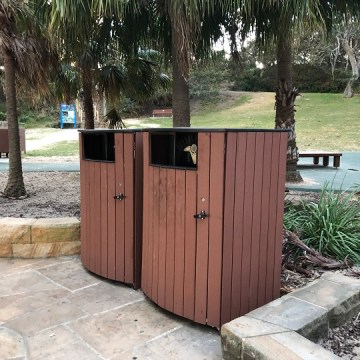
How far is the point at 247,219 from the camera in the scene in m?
2.47

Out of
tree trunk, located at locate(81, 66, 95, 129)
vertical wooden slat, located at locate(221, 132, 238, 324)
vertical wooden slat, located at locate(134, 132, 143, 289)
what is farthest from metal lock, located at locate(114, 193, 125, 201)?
tree trunk, located at locate(81, 66, 95, 129)

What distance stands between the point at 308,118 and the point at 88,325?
2759 centimetres

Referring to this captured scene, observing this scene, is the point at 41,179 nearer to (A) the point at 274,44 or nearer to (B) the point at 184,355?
(A) the point at 274,44

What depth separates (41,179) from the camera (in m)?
8.35

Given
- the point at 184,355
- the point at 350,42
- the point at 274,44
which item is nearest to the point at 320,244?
the point at 184,355

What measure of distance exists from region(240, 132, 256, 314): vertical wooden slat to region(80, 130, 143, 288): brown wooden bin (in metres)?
0.96

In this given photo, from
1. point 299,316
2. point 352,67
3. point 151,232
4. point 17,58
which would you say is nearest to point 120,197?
point 151,232

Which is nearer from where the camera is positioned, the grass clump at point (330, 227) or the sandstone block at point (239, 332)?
the sandstone block at point (239, 332)

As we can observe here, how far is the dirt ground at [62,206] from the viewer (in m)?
2.29

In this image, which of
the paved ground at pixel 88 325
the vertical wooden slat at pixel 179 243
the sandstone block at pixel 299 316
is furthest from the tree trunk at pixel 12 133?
the sandstone block at pixel 299 316

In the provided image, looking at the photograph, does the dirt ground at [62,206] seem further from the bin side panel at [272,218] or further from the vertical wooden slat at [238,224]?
the vertical wooden slat at [238,224]

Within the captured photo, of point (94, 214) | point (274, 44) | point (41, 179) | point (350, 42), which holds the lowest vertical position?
point (41, 179)

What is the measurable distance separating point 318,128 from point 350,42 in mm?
17414

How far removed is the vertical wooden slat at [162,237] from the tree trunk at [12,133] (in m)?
4.16
